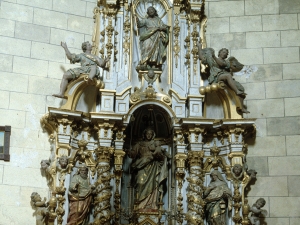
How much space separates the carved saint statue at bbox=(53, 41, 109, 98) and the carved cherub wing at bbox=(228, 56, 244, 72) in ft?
9.13

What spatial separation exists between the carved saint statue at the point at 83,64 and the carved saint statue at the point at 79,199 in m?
1.84

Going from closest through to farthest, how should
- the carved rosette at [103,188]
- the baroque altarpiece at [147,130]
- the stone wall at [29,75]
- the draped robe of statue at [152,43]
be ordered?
the carved rosette at [103,188], the stone wall at [29,75], the baroque altarpiece at [147,130], the draped robe of statue at [152,43]

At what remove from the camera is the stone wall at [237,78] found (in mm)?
13508

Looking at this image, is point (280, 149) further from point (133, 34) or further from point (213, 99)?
point (133, 34)

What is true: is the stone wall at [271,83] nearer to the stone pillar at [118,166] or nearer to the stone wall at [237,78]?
the stone wall at [237,78]

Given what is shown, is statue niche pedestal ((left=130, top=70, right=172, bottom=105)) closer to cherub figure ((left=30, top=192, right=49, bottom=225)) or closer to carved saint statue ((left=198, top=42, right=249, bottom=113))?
carved saint statue ((left=198, top=42, right=249, bottom=113))

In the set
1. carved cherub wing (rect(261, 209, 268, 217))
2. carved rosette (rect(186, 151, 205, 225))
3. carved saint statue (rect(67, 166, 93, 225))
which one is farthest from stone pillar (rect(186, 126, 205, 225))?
carved saint statue (rect(67, 166, 93, 225))

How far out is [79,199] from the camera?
43.0ft

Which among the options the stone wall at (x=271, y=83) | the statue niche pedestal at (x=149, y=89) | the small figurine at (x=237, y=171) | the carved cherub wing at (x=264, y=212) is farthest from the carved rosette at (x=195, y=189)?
the statue niche pedestal at (x=149, y=89)

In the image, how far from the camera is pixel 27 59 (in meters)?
14.1

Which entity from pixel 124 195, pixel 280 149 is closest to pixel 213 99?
pixel 280 149

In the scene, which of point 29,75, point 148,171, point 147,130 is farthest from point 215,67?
point 29,75

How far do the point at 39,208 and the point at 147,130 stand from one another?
2962 mm

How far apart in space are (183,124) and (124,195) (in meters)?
2.02
